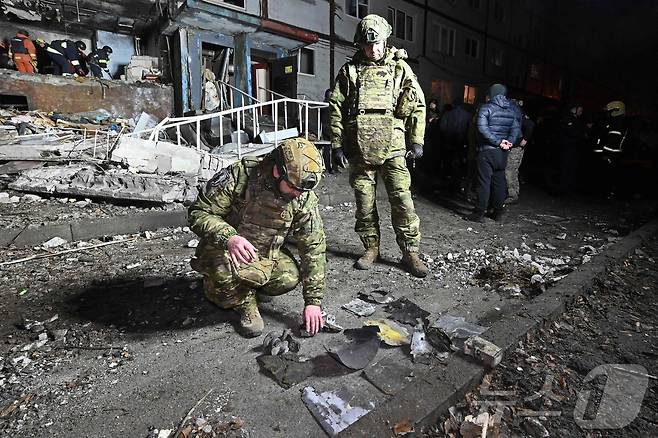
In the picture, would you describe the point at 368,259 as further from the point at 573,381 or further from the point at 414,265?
the point at 573,381

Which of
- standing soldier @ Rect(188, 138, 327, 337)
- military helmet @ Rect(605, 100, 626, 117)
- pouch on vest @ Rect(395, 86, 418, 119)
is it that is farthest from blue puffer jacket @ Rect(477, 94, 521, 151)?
standing soldier @ Rect(188, 138, 327, 337)

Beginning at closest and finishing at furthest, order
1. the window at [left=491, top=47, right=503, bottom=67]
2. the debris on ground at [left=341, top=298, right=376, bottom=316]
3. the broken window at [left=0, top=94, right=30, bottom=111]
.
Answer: the debris on ground at [left=341, top=298, right=376, bottom=316] < the broken window at [left=0, top=94, right=30, bottom=111] < the window at [left=491, top=47, right=503, bottom=67]

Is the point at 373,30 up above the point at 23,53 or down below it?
below

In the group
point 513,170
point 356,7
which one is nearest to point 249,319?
point 513,170

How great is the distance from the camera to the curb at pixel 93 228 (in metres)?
4.02

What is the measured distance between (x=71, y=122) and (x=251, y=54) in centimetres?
659

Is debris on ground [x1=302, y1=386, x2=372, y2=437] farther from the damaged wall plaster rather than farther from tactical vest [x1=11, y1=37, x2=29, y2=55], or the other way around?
tactical vest [x1=11, y1=37, x2=29, y2=55]

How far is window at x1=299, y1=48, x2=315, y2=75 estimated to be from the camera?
14743 millimetres

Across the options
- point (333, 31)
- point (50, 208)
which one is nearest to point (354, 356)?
point (50, 208)

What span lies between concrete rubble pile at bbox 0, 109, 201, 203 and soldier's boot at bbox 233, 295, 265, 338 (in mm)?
3292

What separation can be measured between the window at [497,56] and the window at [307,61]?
14159 millimetres

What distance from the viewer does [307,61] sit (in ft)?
49.0

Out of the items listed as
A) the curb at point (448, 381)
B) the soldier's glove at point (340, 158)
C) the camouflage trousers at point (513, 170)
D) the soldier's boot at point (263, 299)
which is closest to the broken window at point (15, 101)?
the soldier's glove at point (340, 158)

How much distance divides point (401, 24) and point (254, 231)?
18.4 meters
